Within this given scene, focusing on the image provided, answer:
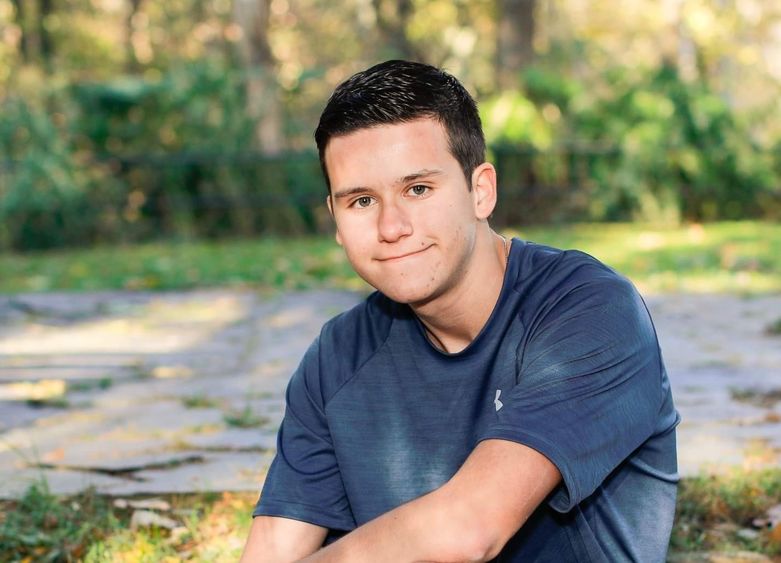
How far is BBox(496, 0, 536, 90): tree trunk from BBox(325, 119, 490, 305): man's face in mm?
12201

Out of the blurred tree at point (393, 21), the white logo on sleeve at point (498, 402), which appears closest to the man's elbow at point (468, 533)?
the white logo on sleeve at point (498, 402)

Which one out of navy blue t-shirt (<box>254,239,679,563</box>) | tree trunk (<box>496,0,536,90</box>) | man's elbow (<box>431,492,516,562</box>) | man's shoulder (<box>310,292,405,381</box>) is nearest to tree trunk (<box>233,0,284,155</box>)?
tree trunk (<box>496,0,536,90</box>)

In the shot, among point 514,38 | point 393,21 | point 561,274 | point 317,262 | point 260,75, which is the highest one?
point 393,21

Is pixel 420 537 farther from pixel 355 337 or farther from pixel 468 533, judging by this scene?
pixel 355 337

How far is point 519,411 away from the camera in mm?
2000

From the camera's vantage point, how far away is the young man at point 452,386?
1.98 meters

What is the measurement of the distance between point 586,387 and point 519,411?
13cm

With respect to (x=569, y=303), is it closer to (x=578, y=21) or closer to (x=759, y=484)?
(x=759, y=484)

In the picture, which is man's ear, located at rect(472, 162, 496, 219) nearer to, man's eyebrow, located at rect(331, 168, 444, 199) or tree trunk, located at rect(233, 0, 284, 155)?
man's eyebrow, located at rect(331, 168, 444, 199)

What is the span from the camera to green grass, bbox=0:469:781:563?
2.95 meters

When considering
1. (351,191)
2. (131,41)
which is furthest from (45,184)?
(131,41)

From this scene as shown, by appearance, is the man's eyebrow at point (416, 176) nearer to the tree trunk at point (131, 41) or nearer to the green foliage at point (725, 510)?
the green foliage at point (725, 510)

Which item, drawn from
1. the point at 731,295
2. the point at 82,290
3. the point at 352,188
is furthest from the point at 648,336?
the point at 82,290

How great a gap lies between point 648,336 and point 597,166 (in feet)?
38.4
